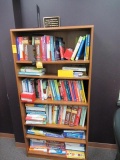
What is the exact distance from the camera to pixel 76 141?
1.65 metres

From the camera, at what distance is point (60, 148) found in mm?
1801

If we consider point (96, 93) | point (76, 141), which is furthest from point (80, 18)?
point (76, 141)

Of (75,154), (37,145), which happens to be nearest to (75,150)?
(75,154)

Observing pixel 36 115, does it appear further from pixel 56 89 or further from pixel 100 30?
pixel 100 30

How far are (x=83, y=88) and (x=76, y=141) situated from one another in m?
0.71

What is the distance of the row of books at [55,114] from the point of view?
1.62m

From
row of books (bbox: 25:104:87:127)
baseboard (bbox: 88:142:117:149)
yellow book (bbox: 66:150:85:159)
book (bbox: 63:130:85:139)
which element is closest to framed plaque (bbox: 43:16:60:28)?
row of books (bbox: 25:104:87:127)

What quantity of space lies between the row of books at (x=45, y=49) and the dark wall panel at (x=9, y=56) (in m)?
0.21

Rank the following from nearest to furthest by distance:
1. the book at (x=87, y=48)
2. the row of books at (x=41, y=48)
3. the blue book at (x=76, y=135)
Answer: the book at (x=87, y=48) → the row of books at (x=41, y=48) → the blue book at (x=76, y=135)

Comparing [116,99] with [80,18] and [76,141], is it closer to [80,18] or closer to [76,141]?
[76,141]

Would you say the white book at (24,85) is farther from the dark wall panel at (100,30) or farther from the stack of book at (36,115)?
the dark wall panel at (100,30)

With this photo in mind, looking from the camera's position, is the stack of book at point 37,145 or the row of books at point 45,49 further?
the stack of book at point 37,145

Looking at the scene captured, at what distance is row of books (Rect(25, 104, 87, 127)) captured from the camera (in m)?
1.62

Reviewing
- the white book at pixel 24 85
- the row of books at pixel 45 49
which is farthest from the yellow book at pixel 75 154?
the row of books at pixel 45 49
